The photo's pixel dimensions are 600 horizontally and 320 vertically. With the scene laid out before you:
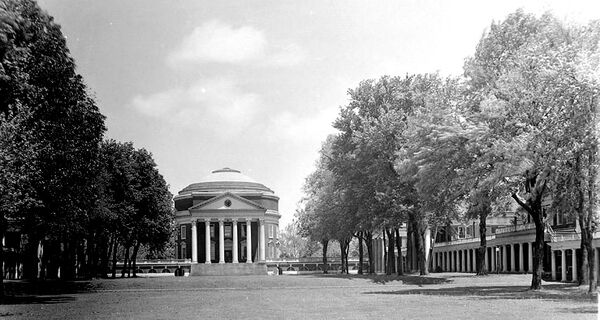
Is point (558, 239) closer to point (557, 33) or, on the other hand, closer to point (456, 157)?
point (456, 157)

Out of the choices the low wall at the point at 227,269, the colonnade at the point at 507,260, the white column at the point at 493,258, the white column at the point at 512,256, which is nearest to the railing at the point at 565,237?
the colonnade at the point at 507,260

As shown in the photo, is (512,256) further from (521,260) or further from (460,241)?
(460,241)

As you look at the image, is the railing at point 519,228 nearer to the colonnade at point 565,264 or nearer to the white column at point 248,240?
the colonnade at point 565,264

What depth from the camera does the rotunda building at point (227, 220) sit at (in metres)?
163

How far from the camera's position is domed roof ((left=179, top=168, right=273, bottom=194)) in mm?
175250

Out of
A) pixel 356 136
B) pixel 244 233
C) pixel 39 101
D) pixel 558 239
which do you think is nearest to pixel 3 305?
pixel 39 101

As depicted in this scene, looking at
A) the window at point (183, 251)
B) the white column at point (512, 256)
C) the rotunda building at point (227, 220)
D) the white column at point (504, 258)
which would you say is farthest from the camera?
the window at point (183, 251)

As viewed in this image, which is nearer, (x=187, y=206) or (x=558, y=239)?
(x=558, y=239)

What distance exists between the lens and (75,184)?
44281 millimetres

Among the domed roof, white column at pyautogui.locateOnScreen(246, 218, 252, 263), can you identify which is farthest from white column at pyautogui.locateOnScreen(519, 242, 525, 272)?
the domed roof

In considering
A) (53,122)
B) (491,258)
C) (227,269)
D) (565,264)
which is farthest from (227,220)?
(53,122)

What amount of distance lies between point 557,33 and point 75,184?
25864mm

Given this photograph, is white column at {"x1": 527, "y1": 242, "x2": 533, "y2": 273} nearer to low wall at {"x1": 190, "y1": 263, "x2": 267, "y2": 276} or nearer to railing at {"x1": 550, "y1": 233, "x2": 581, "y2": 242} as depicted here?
→ railing at {"x1": 550, "y1": 233, "x2": 581, "y2": 242}

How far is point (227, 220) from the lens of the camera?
164m
